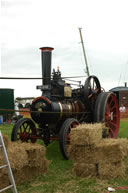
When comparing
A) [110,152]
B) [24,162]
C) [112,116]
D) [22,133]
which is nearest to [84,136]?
[110,152]

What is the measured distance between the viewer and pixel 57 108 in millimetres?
6090

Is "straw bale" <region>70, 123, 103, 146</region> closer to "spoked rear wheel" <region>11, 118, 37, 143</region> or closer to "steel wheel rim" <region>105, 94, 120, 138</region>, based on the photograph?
"spoked rear wheel" <region>11, 118, 37, 143</region>

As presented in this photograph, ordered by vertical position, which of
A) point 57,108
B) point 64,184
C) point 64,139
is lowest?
point 64,184

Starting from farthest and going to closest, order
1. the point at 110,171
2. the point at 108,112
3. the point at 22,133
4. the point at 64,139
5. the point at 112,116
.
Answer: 1. the point at 112,116
2. the point at 108,112
3. the point at 22,133
4. the point at 64,139
5. the point at 110,171

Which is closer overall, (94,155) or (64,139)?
(94,155)

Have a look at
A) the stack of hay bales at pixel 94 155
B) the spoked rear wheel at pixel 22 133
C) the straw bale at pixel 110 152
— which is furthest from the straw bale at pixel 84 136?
the spoked rear wheel at pixel 22 133

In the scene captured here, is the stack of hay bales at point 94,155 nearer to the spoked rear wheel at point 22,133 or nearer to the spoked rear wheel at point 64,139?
the spoked rear wheel at point 64,139

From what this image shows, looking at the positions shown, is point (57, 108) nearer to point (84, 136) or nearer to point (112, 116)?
point (84, 136)

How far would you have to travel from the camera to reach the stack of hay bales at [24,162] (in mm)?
3938

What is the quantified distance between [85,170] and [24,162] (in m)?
1.14

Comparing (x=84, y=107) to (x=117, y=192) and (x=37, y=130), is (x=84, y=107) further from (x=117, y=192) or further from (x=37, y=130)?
(x=117, y=192)

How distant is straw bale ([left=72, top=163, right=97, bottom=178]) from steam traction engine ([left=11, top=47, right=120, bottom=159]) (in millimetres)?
968

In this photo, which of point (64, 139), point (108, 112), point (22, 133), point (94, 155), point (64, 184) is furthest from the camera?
point (108, 112)

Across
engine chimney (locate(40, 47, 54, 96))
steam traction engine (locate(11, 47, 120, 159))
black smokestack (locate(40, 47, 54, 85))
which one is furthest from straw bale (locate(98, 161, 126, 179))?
black smokestack (locate(40, 47, 54, 85))
